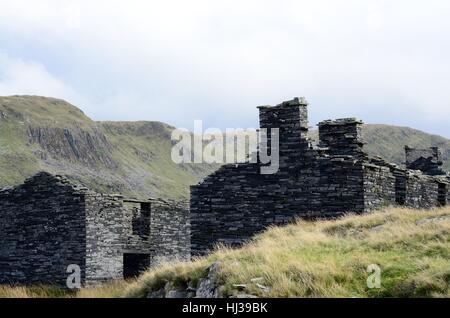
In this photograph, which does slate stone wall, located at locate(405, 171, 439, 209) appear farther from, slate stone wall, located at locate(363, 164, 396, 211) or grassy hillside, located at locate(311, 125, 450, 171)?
grassy hillside, located at locate(311, 125, 450, 171)

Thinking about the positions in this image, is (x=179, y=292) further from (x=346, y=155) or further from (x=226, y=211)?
(x=346, y=155)

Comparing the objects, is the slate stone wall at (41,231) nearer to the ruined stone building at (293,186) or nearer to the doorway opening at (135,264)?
the doorway opening at (135,264)

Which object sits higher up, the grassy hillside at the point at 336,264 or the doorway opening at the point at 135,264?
the grassy hillside at the point at 336,264

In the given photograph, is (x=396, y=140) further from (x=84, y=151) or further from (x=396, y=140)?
(x=84, y=151)

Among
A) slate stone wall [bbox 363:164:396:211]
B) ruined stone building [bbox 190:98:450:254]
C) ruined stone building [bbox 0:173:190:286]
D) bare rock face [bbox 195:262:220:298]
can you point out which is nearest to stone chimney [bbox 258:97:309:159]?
ruined stone building [bbox 190:98:450:254]

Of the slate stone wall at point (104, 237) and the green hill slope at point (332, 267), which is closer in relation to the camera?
the green hill slope at point (332, 267)

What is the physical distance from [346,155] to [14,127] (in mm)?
138126

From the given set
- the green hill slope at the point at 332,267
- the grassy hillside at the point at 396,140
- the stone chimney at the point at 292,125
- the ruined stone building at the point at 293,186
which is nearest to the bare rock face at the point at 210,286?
the green hill slope at the point at 332,267

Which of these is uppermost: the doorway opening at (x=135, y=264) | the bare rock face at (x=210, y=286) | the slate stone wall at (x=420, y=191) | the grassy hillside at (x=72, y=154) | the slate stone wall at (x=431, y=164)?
the grassy hillside at (x=72, y=154)

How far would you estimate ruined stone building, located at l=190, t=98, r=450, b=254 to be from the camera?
2602cm

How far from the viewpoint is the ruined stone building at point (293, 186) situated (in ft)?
85.4

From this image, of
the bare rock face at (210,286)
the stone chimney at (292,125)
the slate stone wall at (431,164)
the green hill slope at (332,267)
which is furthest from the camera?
the slate stone wall at (431,164)

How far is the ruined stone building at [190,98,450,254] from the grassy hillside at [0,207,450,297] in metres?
3.47
